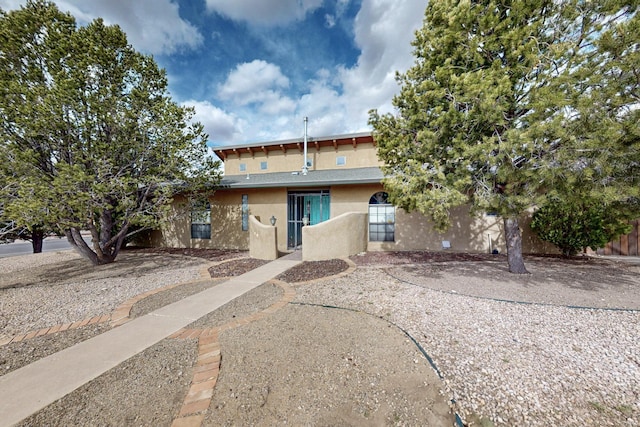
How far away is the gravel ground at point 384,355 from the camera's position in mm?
2023

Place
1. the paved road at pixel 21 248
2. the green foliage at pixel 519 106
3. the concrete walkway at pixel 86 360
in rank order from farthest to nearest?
the paved road at pixel 21 248
the green foliage at pixel 519 106
the concrete walkway at pixel 86 360

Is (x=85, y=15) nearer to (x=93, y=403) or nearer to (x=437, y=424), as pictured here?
(x=93, y=403)

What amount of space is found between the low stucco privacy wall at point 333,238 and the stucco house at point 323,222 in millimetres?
33

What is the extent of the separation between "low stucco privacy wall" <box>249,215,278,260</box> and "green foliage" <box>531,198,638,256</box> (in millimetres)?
8533

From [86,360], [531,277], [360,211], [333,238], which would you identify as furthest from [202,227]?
[531,277]

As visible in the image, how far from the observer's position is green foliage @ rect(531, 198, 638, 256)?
763 cm

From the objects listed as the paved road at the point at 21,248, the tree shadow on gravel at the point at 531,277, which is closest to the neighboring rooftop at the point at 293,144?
the tree shadow on gravel at the point at 531,277

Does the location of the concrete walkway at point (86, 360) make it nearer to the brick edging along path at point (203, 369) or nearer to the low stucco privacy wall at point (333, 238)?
the brick edging along path at point (203, 369)

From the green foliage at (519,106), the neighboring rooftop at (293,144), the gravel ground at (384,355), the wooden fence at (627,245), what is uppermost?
the neighboring rooftop at (293,144)

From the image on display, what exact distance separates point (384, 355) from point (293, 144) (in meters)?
13.1

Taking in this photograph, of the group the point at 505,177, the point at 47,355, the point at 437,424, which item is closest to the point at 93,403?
the point at 47,355

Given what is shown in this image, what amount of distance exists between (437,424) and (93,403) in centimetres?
291

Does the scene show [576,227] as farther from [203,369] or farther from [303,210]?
[203,369]

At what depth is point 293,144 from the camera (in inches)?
563
